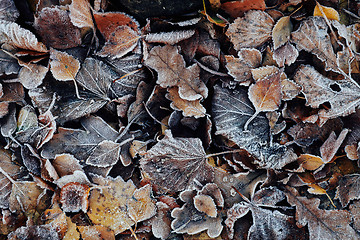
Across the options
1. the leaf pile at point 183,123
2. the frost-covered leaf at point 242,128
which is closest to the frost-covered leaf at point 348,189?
the leaf pile at point 183,123

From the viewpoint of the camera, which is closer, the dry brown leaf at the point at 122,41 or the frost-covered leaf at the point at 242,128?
the frost-covered leaf at the point at 242,128

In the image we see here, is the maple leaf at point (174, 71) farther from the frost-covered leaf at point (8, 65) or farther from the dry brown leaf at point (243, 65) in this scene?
the frost-covered leaf at point (8, 65)

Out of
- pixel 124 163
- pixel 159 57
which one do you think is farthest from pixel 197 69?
pixel 124 163

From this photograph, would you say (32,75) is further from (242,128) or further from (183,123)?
(242,128)

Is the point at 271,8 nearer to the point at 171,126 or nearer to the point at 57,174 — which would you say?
the point at 171,126

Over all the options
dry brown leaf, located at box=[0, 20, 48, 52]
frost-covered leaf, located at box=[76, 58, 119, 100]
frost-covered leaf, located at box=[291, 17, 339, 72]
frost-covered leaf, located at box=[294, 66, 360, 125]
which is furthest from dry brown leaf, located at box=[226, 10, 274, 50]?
dry brown leaf, located at box=[0, 20, 48, 52]

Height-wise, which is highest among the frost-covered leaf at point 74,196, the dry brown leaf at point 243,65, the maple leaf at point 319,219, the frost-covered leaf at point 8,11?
the frost-covered leaf at point 8,11

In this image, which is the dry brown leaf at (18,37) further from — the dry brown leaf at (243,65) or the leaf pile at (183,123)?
the dry brown leaf at (243,65)

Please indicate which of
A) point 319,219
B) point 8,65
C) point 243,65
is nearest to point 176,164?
point 243,65

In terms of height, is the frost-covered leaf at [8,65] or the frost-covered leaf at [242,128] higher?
the frost-covered leaf at [8,65]
